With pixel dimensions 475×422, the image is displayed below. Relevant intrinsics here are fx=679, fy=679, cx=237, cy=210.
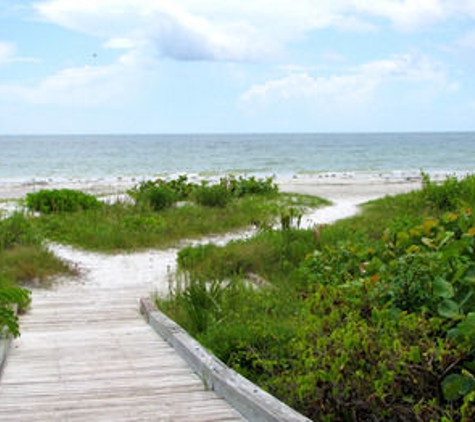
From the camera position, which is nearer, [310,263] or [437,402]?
[437,402]

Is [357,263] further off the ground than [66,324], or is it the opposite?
[357,263]

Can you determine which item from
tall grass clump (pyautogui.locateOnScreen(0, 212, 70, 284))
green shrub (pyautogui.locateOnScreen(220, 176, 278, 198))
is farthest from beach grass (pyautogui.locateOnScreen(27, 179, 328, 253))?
tall grass clump (pyautogui.locateOnScreen(0, 212, 70, 284))

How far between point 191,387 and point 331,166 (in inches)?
1857

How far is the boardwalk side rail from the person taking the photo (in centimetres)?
339

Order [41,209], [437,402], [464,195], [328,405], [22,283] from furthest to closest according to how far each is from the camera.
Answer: [41,209] → [464,195] → [22,283] → [328,405] → [437,402]

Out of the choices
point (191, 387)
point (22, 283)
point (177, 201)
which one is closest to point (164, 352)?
point (191, 387)

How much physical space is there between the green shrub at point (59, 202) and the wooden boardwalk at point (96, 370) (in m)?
6.53

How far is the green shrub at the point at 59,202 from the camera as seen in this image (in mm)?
14164

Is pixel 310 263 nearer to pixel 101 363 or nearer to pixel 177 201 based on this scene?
pixel 101 363

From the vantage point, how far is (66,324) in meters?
6.36

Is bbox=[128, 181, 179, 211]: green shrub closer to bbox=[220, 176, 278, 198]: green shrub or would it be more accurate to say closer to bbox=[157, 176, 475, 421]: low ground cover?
bbox=[220, 176, 278, 198]: green shrub

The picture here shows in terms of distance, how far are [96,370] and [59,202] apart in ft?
32.8

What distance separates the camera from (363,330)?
3.71 metres

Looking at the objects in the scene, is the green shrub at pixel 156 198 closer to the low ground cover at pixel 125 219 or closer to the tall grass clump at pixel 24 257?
the low ground cover at pixel 125 219
